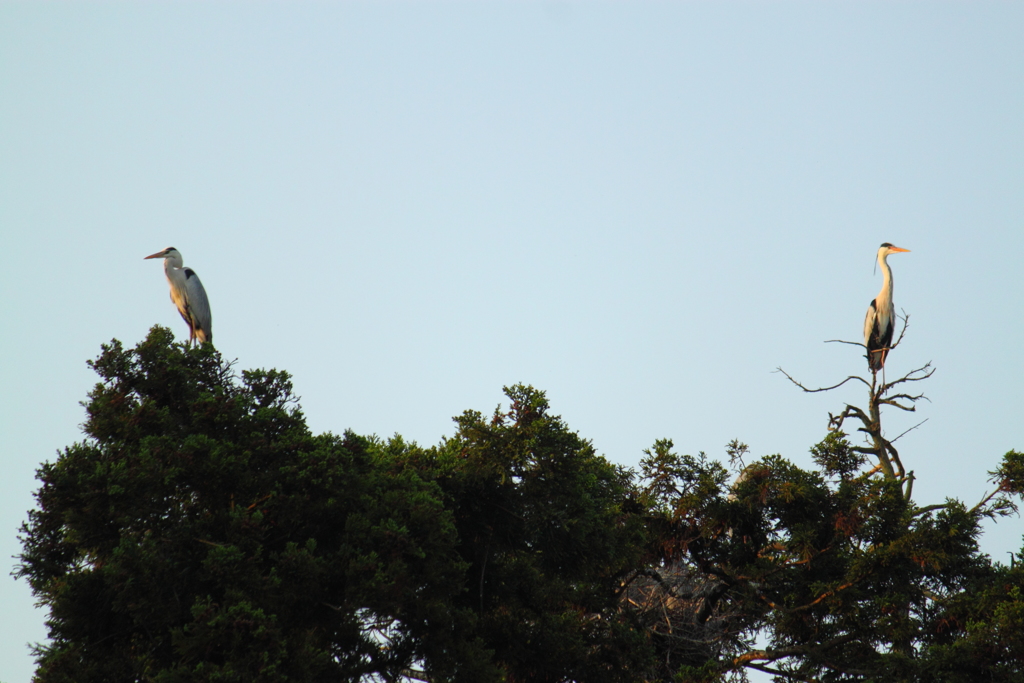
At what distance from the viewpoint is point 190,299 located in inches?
685

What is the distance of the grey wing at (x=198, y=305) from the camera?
17.4 m

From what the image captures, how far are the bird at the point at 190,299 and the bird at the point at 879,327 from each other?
11840mm

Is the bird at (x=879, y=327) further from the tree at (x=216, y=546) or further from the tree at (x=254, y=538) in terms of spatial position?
the tree at (x=216, y=546)

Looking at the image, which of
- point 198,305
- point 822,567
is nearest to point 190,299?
point 198,305

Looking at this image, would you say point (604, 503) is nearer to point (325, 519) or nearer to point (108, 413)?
point (325, 519)

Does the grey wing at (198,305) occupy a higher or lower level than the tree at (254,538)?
higher

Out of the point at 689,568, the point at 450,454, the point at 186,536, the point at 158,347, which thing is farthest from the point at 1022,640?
the point at 158,347

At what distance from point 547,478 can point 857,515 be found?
4932 millimetres

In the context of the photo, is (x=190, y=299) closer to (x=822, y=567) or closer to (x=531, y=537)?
(x=531, y=537)

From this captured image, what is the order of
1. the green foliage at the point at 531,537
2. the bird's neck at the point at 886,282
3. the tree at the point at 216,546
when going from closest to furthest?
the tree at the point at 216,546 < the green foliage at the point at 531,537 < the bird's neck at the point at 886,282

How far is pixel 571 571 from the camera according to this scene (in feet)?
38.7

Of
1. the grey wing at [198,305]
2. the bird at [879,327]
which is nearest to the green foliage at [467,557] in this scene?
the bird at [879,327]

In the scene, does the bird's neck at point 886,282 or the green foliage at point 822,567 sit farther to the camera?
the bird's neck at point 886,282

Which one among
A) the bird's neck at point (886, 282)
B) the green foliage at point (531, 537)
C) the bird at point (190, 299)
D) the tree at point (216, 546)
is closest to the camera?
the tree at point (216, 546)
